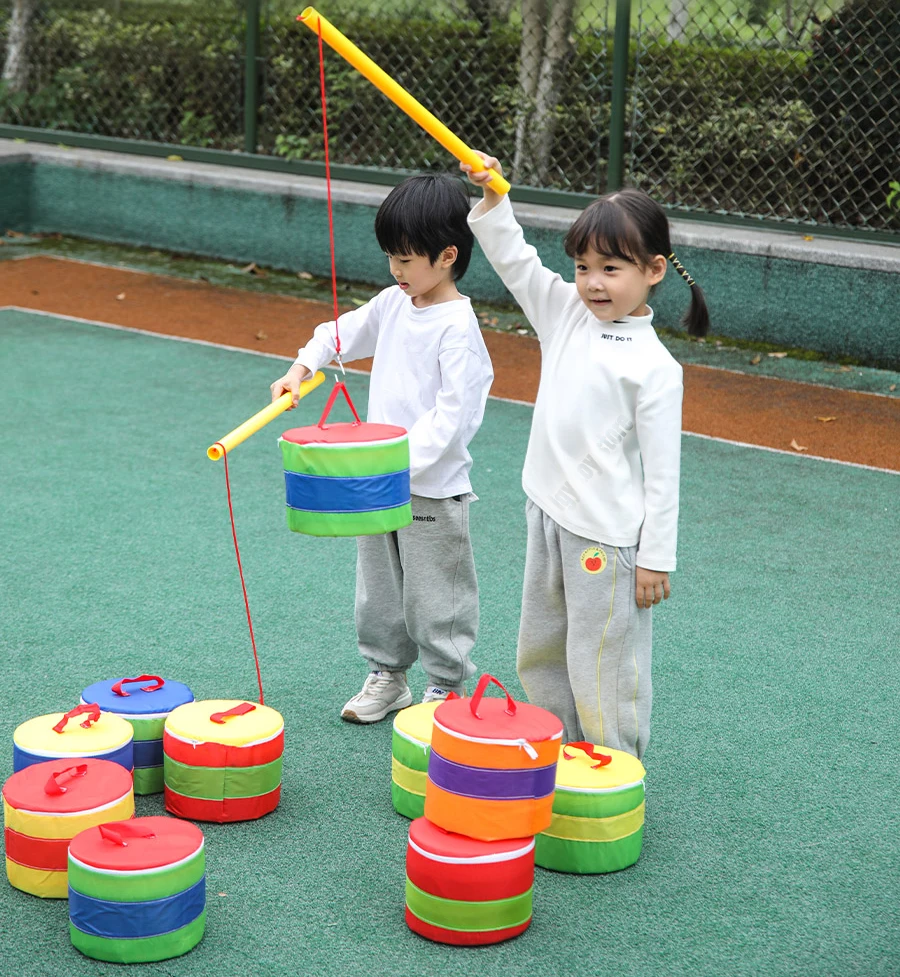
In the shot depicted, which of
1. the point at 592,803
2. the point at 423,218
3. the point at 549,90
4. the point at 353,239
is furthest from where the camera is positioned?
the point at 353,239

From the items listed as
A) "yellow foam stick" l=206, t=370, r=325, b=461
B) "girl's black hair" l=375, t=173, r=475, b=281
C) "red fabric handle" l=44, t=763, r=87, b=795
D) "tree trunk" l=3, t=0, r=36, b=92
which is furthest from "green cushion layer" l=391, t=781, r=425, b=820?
"tree trunk" l=3, t=0, r=36, b=92

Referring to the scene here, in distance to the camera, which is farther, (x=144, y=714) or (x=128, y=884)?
(x=144, y=714)

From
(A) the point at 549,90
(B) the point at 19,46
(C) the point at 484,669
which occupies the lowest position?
(C) the point at 484,669

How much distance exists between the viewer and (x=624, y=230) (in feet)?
9.39

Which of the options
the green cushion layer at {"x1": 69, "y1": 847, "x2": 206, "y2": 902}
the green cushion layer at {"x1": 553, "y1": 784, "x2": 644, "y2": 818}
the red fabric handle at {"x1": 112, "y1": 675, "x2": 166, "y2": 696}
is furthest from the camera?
the red fabric handle at {"x1": 112, "y1": 675, "x2": 166, "y2": 696}

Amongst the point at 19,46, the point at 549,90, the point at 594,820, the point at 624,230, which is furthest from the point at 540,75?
the point at 594,820

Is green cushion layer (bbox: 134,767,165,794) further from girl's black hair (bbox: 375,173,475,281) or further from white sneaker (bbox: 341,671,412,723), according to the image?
girl's black hair (bbox: 375,173,475,281)

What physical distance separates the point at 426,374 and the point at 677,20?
20.0 feet

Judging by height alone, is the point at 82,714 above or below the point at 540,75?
below

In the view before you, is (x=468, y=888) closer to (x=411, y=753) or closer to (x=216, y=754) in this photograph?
(x=411, y=753)

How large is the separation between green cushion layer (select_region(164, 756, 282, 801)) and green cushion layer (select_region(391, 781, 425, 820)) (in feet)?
0.99

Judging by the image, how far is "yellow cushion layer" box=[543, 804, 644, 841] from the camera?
2.87 m

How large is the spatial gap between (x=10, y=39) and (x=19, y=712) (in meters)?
10.5

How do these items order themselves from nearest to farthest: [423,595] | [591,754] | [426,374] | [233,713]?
[591,754]
[233,713]
[426,374]
[423,595]
